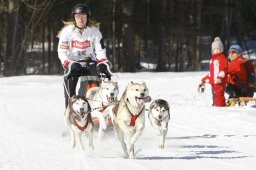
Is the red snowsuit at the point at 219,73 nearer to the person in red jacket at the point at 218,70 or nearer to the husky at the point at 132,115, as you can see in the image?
the person in red jacket at the point at 218,70

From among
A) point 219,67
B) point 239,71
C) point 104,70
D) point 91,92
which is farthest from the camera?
point 239,71

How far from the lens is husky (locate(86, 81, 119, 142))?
27.2ft

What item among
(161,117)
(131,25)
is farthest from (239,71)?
(131,25)

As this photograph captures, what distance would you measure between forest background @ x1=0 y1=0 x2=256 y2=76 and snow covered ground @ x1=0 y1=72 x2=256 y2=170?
14.2 meters

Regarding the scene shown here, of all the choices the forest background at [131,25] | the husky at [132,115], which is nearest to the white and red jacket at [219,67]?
the husky at [132,115]

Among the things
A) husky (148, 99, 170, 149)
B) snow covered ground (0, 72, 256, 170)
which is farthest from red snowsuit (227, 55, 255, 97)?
husky (148, 99, 170, 149)

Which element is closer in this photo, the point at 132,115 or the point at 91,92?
the point at 132,115

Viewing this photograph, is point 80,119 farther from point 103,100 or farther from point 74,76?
point 74,76

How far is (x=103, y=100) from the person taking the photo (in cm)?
849

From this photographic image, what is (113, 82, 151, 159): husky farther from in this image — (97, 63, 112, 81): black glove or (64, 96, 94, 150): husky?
(97, 63, 112, 81): black glove

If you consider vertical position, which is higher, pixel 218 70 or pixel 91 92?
pixel 218 70

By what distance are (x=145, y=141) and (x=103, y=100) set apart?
3.28ft

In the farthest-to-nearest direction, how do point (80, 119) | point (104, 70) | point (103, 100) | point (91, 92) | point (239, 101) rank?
point (239, 101), point (91, 92), point (104, 70), point (103, 100), point (80, 119)

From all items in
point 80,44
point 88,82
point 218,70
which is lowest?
point 88,82
